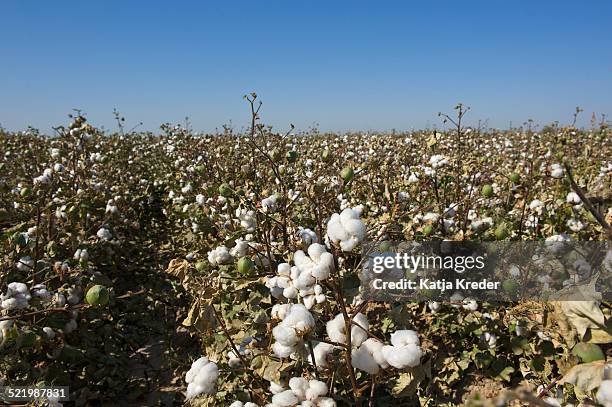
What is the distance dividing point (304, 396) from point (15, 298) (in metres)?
1.79

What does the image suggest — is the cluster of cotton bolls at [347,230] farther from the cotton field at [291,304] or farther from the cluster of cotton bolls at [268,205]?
the cluster of cotton bolls at [268,205]

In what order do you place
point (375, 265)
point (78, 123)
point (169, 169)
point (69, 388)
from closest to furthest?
point (375, 265) < point (69, 388) < point (78, 123) < point (169, 169)

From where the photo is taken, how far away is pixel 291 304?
1.44 meters

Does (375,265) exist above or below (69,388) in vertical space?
above

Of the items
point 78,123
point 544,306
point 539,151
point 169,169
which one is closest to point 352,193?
point 539,151

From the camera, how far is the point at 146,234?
6.18 meters

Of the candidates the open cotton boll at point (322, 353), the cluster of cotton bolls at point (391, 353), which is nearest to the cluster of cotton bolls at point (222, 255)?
the open cotton boll at point (322, 353)

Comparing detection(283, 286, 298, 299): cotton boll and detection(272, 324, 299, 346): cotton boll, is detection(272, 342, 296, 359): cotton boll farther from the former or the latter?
detection(283, 286, 298, 299): cotton boll

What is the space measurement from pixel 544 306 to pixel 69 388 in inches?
121

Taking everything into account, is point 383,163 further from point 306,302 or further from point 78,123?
point 78,123

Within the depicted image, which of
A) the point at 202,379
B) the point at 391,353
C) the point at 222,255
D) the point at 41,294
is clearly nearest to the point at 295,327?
the point at 391,353

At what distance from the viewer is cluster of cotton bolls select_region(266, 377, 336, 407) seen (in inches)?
50.5

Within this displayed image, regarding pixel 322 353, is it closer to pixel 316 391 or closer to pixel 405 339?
pixel 316 391

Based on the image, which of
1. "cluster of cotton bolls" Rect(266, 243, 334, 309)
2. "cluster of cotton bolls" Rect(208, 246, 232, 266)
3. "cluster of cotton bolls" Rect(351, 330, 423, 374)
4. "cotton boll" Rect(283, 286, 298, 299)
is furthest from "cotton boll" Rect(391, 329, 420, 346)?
"cluster of cotton bolls" Rect(208, 246, 232, 266)
